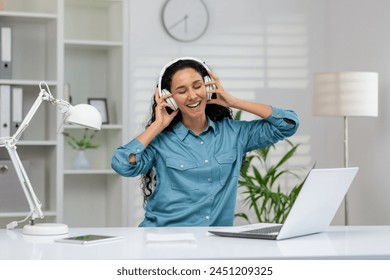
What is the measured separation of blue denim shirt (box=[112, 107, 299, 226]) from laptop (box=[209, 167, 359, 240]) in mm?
451

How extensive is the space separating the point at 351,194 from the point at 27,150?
2.12m

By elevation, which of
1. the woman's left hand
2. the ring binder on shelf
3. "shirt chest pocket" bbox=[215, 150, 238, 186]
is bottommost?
"shirt chest pocket" bbox=[215, 150, 238, 186]

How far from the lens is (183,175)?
286 cm

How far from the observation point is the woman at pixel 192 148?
282 centimetres

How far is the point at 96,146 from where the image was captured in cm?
446

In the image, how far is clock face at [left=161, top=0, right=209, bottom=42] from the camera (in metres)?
4.79

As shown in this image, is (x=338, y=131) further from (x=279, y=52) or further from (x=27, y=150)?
(x=27, y=150)

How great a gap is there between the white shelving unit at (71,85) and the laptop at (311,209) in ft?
7.12

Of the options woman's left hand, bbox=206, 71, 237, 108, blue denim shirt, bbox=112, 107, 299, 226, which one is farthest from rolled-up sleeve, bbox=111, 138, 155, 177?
woman's left hand, bbox=206, 71, 237, 108

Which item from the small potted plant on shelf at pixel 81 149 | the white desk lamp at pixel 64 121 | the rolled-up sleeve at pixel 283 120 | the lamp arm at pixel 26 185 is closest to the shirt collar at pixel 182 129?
the rolled-up sleeve at pixel 283 120

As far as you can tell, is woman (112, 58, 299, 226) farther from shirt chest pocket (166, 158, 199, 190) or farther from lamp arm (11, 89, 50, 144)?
lamp arm (11, 89, 50, 144)

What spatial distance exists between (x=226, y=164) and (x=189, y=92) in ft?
1.07

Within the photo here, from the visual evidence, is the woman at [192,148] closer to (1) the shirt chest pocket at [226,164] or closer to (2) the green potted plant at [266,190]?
(1) the shirt chest pocket at [226,164]

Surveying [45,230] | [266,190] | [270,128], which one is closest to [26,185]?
[45,230]
